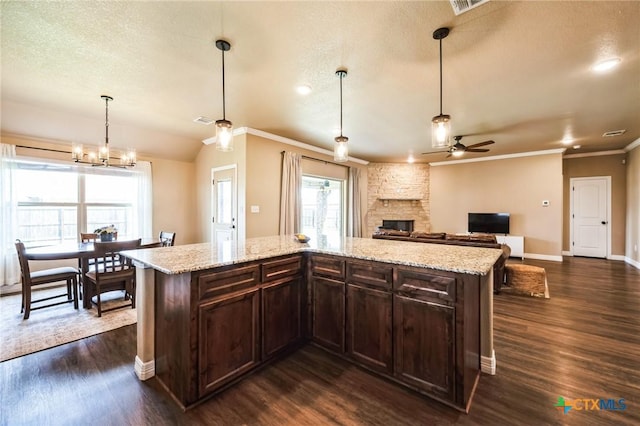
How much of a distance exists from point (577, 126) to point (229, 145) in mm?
5848

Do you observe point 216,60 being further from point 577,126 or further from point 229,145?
point 577,126

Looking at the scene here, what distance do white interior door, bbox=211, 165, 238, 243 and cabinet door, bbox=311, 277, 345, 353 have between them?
9.70ft

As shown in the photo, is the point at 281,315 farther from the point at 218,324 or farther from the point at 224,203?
the point at 224,203

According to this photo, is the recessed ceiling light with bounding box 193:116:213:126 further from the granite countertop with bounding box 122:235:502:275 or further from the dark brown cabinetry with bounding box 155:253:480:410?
the dark brown cabinetry with bounding box 155:253:480:410

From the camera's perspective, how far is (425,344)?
184 cm

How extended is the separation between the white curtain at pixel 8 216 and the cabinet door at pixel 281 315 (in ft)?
15.6

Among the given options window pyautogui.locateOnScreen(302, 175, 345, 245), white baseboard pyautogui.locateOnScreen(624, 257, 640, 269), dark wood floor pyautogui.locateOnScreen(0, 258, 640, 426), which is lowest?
dark wood floor pyautogui.locateOnScreen(0, 258, 640, 426)

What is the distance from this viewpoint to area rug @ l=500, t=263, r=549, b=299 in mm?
3916

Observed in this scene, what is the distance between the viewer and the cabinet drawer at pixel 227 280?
1.79 m

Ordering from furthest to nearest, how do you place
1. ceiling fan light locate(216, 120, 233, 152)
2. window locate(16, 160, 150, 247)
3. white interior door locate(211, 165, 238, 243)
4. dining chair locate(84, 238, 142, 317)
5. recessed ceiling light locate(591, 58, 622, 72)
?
1. white interior door locate(211, 165, 238, 243)
2. window locate(16, 160, 150, 247)
3. dining chair locate(84, 238, 142, 317)
4. recessed ceiling light locate(591, 58, 622, 72)
5. ceiling fan light locate(216, 120, 233, 152)

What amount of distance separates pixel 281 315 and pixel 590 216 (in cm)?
879

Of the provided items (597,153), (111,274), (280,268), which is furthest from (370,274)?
(597,153)

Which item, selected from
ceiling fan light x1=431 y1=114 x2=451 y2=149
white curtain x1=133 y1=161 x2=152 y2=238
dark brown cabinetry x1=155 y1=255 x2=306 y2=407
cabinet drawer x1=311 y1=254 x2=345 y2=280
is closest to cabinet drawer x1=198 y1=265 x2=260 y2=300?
dark brown cabinetry x1=155 y1=255 x2=306 y2=407

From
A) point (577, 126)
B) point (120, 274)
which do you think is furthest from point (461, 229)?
point (120, 274)
